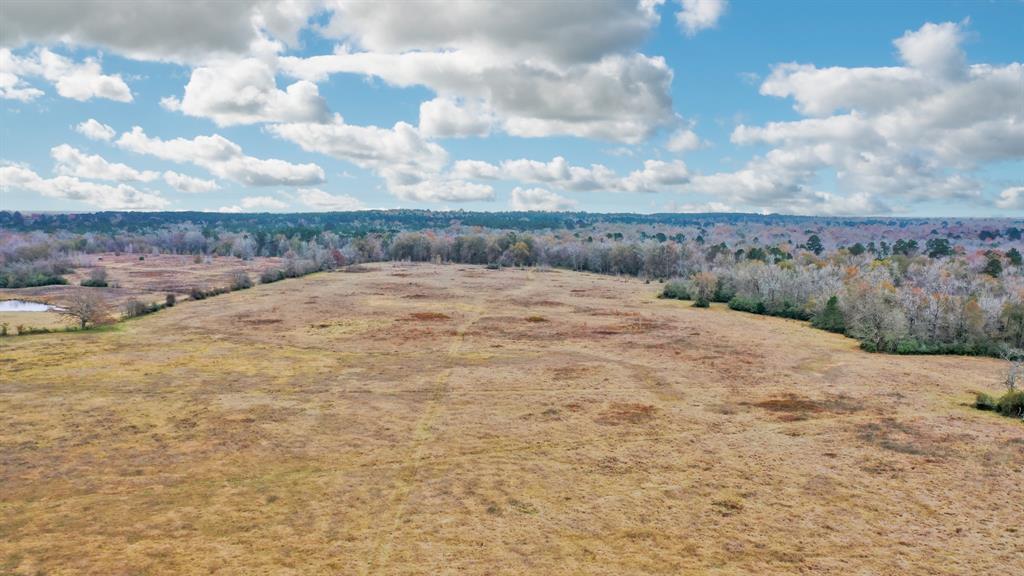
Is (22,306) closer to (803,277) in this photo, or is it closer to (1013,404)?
(1013,404)

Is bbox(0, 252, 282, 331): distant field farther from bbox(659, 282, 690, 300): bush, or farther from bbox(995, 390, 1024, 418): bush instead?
bbox(995, 390, 1024, 418): bush

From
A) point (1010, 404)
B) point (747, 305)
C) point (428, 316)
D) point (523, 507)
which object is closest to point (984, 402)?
point (1010, 404)

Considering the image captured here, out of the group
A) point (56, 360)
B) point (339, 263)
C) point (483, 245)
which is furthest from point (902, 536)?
point (483, 245)

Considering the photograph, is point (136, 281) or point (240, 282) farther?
point (136, 281)

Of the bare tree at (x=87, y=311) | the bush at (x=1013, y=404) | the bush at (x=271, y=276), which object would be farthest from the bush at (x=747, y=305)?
the bush at (x=271, y=276)

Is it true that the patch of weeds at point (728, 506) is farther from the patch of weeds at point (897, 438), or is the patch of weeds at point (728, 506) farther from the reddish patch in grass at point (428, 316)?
the reddish patch in grass at point (428, 316)

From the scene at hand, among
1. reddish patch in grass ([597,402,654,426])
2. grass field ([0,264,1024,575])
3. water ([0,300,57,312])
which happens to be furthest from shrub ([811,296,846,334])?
water ([0,300,57,312])
